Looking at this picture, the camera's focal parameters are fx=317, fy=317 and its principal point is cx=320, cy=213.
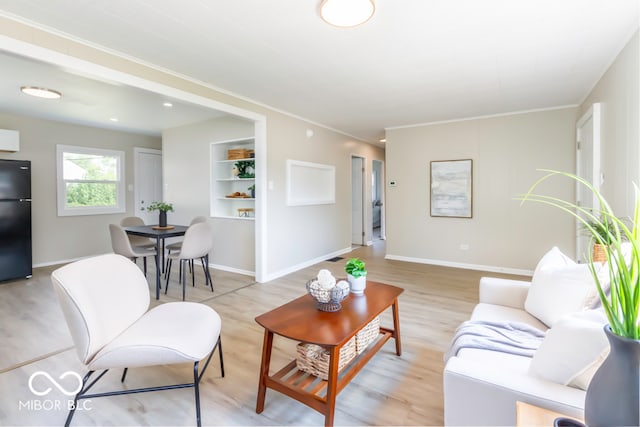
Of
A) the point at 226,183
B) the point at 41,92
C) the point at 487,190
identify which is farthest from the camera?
the point at 226,183

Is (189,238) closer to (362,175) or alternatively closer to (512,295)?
(512,295)

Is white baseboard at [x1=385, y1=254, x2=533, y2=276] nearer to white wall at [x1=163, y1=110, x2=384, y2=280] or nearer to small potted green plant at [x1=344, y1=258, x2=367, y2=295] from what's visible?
white wall at [x1=163, y1=110, x2=384, y2=280]

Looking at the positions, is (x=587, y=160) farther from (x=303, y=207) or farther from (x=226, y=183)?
(x=226, y=183)

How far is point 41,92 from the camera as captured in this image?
11.8 ft

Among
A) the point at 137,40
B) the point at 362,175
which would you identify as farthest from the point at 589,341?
the point at 362,175

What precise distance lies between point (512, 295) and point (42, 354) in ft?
11.1

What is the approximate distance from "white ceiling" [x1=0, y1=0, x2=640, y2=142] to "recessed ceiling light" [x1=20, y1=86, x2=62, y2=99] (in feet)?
0.98

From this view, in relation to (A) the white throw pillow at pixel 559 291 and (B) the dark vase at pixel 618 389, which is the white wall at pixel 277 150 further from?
(B) the dark vase at pixel 618 389

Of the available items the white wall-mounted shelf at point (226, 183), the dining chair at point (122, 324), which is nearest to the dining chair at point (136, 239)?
the white wall-mounted shelf at point (226, 183)

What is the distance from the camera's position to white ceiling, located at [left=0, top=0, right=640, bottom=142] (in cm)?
205

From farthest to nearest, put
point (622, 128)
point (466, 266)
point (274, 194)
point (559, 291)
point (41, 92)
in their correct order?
point (466, 266)
point (274, 194)
point (41, 92)
point (622, 128)
point (559, 291)

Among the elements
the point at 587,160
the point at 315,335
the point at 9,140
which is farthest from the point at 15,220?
the point at 587,160

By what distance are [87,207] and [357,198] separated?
5.21m

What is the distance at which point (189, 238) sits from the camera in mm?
3648
